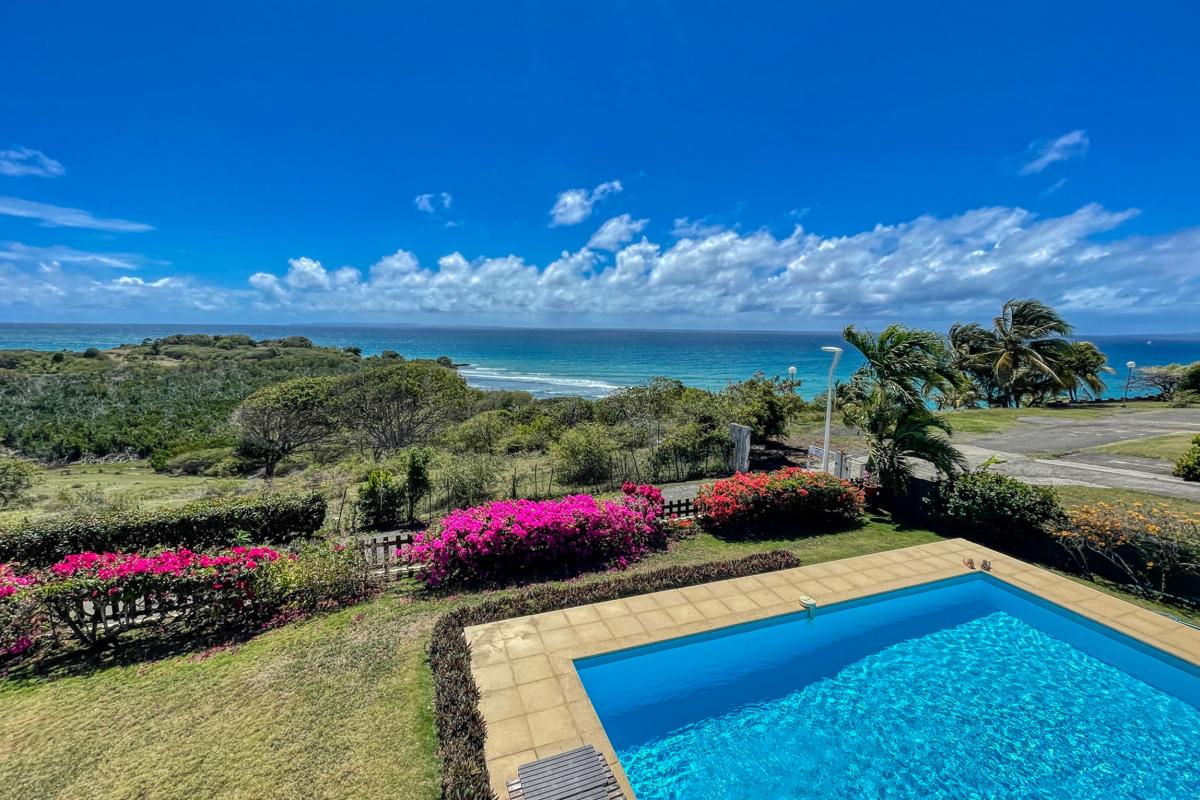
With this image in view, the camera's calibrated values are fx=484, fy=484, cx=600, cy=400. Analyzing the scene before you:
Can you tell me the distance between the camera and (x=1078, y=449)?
53.1ft

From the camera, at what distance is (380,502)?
11.2 meters

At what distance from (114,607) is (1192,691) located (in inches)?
506

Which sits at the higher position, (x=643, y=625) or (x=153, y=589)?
(x=153, y=589)

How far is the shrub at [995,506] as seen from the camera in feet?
28.5

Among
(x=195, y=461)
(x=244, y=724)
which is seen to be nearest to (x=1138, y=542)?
(x=244, y=724)

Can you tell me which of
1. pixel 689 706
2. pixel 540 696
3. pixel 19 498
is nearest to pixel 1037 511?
pixel 689 706

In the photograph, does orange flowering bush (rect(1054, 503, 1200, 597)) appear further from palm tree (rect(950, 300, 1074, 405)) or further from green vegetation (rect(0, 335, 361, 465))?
green vegetation (rect(0, 335, 361, 465))

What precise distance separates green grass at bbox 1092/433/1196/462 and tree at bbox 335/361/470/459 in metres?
23.4

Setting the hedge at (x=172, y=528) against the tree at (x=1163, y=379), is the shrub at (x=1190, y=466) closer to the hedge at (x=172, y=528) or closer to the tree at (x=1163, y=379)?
the hedge at (x=172, y=528)

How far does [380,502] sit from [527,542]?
496cm

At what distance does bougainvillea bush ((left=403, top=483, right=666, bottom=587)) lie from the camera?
308 inches

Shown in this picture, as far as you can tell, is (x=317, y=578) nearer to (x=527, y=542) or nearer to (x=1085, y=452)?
(x=527, y=542)

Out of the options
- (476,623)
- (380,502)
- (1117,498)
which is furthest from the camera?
(380,502)

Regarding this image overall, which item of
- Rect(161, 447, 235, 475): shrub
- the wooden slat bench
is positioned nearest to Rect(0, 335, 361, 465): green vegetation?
Rect(161, 447, 235, 475): shrub
